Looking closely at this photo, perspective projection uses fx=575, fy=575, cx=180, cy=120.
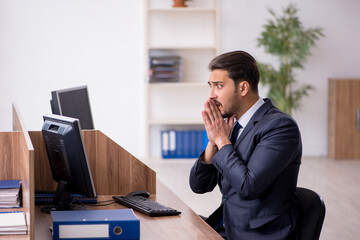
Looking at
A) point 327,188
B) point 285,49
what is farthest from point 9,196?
point 285,49

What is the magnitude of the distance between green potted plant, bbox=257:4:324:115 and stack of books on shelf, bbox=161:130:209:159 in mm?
991

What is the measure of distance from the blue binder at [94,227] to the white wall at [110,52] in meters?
4.95

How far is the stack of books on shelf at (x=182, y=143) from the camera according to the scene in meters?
6.78

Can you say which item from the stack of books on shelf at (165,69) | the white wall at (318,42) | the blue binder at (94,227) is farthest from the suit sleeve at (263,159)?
the white wall at (318,42)

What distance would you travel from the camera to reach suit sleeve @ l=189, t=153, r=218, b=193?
8.03ft

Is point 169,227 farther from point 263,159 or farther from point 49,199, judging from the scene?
point 49,199

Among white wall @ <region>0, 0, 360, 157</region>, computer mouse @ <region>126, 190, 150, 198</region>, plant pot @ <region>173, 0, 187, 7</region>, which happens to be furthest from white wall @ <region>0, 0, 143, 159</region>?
computer mouse @ <region>126, 190, 150, 198</region>

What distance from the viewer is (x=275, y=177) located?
216 cm

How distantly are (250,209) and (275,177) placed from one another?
161 mm

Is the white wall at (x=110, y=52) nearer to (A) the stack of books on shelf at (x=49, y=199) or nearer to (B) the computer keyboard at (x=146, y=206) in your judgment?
(A) the stack of books on shelf at (x=49, y=199)

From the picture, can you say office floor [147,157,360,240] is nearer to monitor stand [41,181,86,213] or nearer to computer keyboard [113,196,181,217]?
computer keyboard [113,196,181,217]

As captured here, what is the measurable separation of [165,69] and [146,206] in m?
4.45

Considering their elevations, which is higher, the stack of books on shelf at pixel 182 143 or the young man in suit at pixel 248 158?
the young man in suit at pixel 248 158

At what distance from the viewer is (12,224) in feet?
6.50
